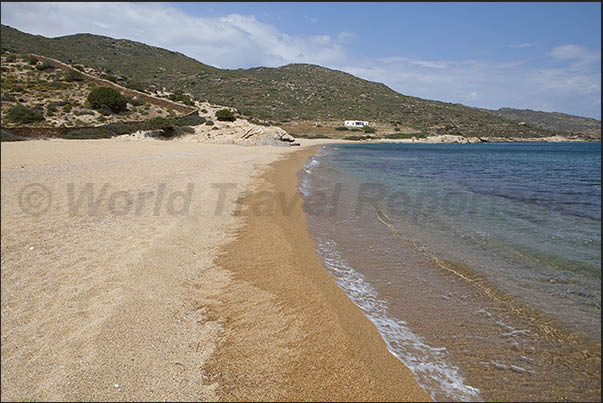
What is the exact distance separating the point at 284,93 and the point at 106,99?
5819 centimetres

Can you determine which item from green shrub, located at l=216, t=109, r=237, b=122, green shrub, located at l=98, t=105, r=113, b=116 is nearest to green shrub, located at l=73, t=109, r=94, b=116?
green shrub, located at l=98, t=105, r=113, b=116

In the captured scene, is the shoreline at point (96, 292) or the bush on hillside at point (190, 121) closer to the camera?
the shoreline at point (96, 292)

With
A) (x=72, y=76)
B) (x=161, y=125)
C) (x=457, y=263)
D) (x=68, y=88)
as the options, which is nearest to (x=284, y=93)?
(x=72, y=76)

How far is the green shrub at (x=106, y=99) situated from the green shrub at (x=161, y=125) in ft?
9.51

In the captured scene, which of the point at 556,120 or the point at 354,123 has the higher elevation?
the point at 556,120

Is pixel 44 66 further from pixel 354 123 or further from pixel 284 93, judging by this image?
pixel 284 93

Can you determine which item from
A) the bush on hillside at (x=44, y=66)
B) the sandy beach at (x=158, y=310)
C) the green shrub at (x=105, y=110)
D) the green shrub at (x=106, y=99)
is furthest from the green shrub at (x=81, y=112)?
the sandy beach at (x=158, y=310)

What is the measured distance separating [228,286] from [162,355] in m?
1.62

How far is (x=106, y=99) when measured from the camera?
86.3 feet

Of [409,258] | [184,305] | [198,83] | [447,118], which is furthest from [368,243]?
[447,118]

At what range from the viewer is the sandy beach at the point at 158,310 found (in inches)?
98.1

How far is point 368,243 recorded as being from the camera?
21.4 ft

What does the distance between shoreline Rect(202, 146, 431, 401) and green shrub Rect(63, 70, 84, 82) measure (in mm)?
32693

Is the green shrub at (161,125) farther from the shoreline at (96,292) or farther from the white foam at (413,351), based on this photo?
the white foam at (413,351)
